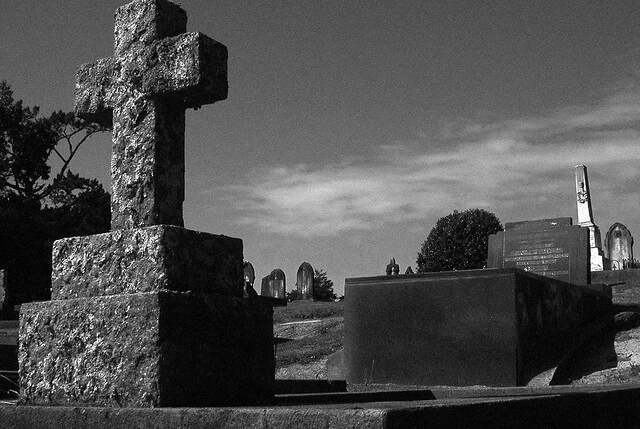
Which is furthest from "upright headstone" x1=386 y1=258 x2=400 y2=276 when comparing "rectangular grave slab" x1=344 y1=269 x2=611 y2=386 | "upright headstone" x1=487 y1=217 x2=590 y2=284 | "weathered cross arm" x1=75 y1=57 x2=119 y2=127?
"weathered cross arm" x1=75 y1=57 x2=119 y2=127

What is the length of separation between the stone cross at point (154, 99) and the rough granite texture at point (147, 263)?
0.53 ft

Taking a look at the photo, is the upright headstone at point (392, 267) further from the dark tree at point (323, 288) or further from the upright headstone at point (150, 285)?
the upright headstone at point (150, 285)

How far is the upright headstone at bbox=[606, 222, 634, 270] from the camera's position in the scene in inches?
1025

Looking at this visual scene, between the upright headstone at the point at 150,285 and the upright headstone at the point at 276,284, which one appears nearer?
the upright headstone at the point at 150,285

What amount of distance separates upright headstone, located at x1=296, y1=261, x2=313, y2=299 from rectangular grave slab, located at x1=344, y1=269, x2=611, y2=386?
740 inches

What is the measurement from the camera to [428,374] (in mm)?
6809

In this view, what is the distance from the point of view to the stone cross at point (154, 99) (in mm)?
3402

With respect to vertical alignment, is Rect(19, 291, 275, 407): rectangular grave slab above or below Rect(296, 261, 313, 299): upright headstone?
below

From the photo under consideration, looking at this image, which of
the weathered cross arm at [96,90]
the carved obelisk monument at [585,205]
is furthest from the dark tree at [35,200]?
the weathered cross arm at [96,90]

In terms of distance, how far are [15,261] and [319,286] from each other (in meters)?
12.0

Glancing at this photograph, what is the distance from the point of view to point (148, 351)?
2.97 metres

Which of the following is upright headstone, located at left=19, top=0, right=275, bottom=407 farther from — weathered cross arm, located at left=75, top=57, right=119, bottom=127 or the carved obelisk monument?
the carved obelisk monument

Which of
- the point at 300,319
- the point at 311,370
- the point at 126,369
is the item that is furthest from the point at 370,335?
the point at 300,319

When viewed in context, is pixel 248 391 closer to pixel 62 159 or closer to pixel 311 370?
pixel 311 370
